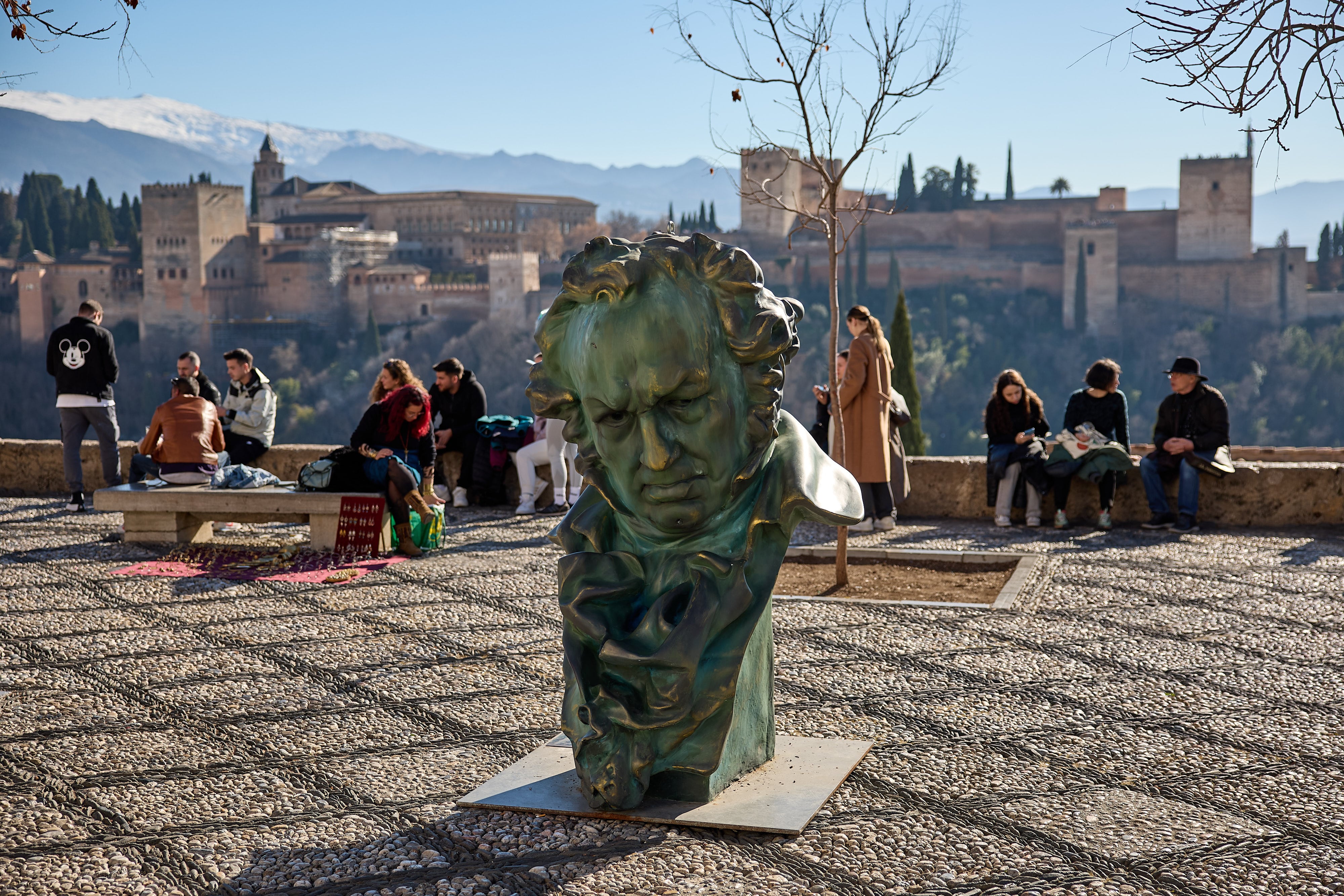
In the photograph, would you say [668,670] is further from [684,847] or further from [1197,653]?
[1197,653]

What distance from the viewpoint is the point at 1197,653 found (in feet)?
13.3

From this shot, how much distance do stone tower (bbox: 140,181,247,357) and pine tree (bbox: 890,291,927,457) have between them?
141 ft

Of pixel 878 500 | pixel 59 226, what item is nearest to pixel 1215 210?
pixel 59 226

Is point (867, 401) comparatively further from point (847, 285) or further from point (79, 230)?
point (79, 230)

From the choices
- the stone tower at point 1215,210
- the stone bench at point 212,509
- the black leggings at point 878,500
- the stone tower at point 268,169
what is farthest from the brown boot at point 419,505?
the stone tower at point 268,169

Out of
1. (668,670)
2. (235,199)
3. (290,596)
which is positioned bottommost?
(290,596)

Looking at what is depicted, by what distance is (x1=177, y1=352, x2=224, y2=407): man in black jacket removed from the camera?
282 inches

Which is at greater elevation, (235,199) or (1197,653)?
(235,199)

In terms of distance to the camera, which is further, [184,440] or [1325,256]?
[1325,256]

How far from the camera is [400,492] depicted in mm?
6000

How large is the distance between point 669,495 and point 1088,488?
16.1 ft

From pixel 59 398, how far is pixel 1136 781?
675 cm

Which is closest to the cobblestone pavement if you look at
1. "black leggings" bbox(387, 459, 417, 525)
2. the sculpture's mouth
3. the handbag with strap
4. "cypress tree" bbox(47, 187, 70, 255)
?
"black leggings" bbox(387, 459, 417, 525)

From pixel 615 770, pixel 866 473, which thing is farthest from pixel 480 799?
pixel 866 473
